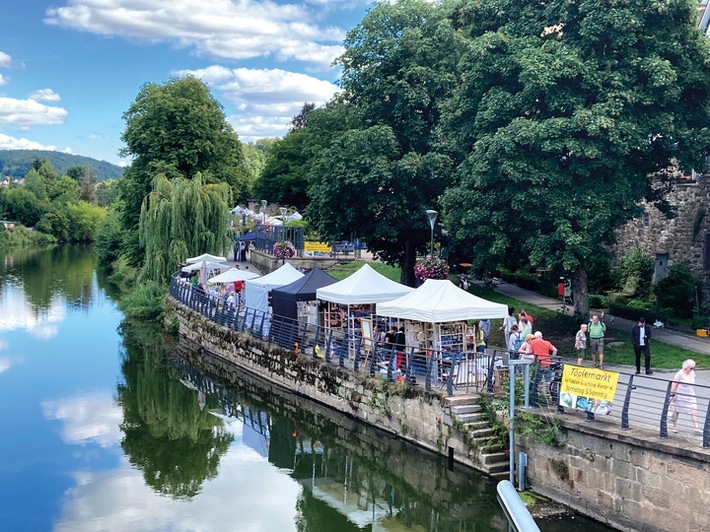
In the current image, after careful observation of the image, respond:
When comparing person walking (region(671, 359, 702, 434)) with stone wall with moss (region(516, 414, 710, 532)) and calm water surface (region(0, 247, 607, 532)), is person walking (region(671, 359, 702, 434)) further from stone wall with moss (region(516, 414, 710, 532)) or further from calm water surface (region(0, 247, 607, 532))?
calm water surface (region(0, 247, 607, 532))

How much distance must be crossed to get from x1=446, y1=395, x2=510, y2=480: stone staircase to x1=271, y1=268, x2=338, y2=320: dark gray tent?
8.82 m

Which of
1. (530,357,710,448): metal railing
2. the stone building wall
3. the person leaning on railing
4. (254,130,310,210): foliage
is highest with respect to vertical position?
(254,130,310,210): foliage

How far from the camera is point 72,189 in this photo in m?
134

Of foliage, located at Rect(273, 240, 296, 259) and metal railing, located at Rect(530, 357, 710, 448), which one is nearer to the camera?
metal railing, located at Rect(530, 357, 710, 448)

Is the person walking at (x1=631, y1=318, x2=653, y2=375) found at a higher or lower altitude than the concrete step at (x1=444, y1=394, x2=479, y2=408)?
higher

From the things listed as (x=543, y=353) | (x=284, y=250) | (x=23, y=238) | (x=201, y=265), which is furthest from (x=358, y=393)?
(x=23, y=238)

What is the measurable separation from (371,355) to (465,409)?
4.29 meters

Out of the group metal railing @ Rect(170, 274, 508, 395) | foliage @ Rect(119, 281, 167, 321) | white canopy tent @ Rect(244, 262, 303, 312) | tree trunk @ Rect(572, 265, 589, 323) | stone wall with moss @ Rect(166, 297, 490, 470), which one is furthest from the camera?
foliage @ Rect(119, 281, 167, 321)

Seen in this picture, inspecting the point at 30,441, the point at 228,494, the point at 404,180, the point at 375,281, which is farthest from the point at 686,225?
the point at 30,441

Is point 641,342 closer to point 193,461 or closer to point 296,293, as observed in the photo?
point 296,293

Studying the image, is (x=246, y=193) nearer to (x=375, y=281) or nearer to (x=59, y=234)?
(x=59, y=234)

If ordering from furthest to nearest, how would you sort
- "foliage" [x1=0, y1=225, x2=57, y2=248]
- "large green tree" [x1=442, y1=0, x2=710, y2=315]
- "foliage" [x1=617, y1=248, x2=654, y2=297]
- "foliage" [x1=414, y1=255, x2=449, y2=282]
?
"foliage" [x1=0, y1=225, x2=57, y2=248], "foliage" [x1=617, y1=248, x2=654, y2=297], "foliage" [x1=414, y1=255, x2=449, y2=282], "large green tree" [x1=442, y1=0, x2=710, y2=315]

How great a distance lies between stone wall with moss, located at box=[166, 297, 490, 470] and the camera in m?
16.9

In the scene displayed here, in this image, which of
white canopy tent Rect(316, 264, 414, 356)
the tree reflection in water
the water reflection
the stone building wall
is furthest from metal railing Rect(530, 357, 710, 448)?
the stone building wall
